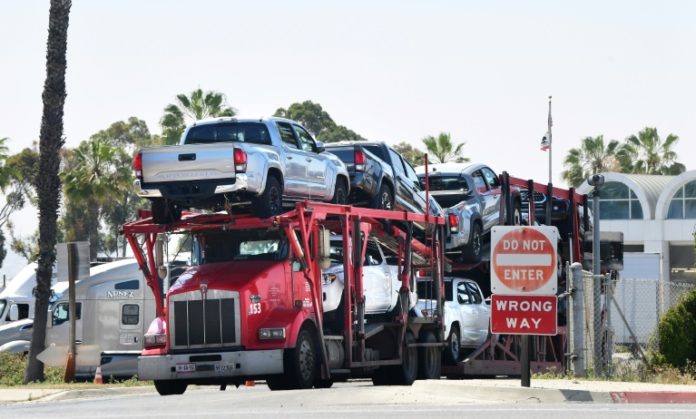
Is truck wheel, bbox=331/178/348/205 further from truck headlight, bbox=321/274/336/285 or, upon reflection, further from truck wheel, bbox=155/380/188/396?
truck wheel, bbox=155/380/188/396

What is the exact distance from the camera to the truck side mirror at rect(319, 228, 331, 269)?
67.9 ft

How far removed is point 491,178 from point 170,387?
9.98 meters

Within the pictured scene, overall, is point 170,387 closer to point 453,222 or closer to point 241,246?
point 241,246

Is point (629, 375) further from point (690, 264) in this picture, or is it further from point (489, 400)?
point (690, 264)

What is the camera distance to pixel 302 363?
20.1m

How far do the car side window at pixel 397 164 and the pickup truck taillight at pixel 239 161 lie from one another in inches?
213

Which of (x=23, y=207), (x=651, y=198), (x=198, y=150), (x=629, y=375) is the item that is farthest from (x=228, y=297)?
(x=23, y=207)

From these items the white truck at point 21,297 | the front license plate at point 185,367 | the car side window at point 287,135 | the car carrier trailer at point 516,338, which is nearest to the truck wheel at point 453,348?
the car carrier trailer at point 516,338

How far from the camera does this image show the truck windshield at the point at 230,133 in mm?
21062

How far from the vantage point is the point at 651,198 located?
66500mm

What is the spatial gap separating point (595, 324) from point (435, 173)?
243 inches

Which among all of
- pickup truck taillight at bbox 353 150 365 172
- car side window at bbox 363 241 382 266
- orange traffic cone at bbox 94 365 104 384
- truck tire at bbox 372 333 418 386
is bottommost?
orange traffic cone at bbox 94 365 104 384

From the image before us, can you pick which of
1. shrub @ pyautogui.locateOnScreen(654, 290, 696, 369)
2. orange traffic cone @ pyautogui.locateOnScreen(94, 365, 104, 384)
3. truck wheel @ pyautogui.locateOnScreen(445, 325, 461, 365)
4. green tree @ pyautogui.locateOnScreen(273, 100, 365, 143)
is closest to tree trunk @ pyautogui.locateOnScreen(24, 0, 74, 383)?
orange traffic cone @ pyautogui.locateOnScreen(94, 365, 104, 384)

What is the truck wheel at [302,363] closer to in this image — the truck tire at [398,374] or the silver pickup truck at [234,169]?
the silver pickup truck at [234,169]
